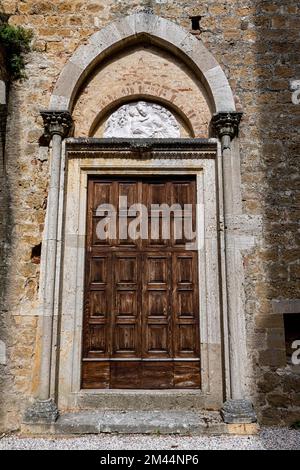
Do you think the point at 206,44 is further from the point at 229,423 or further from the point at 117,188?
the point at 229,423

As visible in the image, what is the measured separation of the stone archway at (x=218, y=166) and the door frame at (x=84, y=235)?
0.34 feet

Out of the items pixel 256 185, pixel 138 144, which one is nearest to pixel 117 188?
pixel 138 144

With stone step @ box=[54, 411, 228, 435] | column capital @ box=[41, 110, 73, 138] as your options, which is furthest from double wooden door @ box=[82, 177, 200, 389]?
column capital @ box=[41, 110, 73, 138]

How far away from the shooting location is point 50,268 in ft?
14.6

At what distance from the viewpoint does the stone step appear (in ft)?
13.4

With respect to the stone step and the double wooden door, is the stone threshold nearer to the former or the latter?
the stone step

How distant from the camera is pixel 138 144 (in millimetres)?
4809

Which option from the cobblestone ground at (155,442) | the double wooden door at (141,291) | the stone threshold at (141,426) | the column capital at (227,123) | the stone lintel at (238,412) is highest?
the column capital at (227,123)

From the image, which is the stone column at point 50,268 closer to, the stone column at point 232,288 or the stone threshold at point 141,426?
the stone threshold at point 141,426

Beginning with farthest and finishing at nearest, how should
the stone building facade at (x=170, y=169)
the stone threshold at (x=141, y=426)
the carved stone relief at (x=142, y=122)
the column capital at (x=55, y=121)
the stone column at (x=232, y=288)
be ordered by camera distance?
the carved stone relief at (x=142, y=122), the column capital at (x=55, y=121), the stone building facade at (x=170, y=169), the stone column at (x=232, y=288), the stone threshold at (x=141, y=426)

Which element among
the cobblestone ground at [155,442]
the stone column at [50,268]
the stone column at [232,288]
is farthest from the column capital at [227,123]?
the cobblestone ground at [155,442]

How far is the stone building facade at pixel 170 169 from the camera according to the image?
439cm

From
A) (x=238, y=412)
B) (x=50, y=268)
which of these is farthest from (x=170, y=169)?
(x=238, y=412)

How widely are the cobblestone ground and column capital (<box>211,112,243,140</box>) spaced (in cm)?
333
